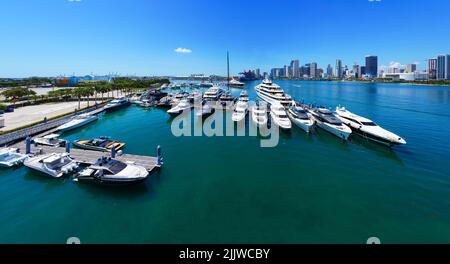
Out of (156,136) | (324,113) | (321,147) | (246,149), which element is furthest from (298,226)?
(324,113)

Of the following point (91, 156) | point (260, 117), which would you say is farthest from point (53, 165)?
point (260, 117)

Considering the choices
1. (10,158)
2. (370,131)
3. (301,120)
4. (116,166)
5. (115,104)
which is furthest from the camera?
(115,104)

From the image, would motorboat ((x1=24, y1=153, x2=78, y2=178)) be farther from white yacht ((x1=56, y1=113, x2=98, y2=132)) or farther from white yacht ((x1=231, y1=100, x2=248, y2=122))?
white yacht ((x1=231, y1=100, x2=248, y2=122))

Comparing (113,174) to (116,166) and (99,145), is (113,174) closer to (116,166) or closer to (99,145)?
(116,166)

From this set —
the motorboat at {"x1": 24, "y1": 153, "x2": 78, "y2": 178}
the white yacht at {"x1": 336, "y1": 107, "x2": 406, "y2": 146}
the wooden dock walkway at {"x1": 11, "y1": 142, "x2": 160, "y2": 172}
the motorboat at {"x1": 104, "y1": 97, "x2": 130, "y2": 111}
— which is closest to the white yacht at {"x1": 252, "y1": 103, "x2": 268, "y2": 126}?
the white yacht at {"x1": 336, "y1": 107, "x2": 406, "y2": 146}

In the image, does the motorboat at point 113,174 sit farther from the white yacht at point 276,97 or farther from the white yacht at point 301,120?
the white yacht at point 276,97

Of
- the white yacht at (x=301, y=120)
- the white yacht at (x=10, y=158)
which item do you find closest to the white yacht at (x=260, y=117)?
the white yacht at (x=301, y=120)
